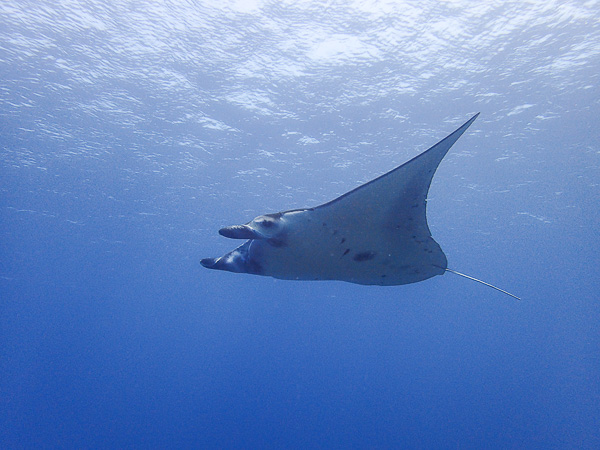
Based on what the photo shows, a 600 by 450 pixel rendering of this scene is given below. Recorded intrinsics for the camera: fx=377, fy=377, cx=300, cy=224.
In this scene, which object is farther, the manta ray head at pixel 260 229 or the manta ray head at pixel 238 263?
the manta ray head at pixel 238 263

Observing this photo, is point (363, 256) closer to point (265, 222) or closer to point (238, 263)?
point (265, 222)

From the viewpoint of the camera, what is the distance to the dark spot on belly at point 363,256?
330cm

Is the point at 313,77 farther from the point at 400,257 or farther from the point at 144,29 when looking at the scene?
the point at 400,257

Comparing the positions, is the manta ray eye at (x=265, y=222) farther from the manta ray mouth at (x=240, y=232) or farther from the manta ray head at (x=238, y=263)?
the manta ray head at (x=238, y=263)

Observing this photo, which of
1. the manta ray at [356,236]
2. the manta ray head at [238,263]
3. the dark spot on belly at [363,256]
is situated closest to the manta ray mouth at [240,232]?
the manta ray at [356,236]

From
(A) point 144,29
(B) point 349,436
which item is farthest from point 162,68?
(B) point 349,436

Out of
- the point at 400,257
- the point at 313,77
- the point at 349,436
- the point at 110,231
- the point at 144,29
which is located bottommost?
the point at 349,436

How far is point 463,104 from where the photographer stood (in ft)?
43.5

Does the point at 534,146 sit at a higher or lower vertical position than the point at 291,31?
lower

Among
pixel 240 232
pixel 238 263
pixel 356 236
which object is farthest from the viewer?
pixel 238 263

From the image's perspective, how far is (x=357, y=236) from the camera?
10.3 feet

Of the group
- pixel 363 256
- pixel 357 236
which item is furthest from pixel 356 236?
pixel 363 256

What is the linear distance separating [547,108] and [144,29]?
44.9ft

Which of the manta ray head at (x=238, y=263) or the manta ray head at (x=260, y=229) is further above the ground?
the manta ray head at (x=260, y=229)
